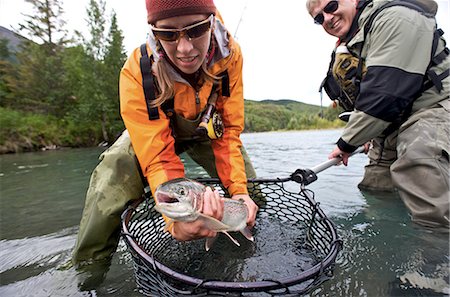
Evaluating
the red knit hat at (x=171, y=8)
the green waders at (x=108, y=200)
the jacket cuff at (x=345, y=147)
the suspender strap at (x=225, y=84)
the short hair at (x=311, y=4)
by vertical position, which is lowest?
the green waders at (x=108, y=200)

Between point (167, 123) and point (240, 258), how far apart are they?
1195 millimetres

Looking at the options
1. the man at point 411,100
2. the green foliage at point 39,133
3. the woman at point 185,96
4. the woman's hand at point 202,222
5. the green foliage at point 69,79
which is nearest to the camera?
the woman's hand at point 202,222

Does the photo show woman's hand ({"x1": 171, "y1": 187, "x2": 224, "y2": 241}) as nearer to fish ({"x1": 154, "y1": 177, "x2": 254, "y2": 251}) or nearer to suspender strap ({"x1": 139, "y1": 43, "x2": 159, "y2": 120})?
fish ({"x1": 154, "y1": 177, "x2": 254, "y2": 251})

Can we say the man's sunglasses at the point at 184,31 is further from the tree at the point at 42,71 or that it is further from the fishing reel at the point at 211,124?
the tree at the point at 42,71

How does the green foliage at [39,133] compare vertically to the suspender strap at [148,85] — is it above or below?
below

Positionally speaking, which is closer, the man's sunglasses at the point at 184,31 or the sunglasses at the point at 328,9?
the man's sunglasses at the point at 184,31

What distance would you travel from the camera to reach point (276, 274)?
192 centimetres

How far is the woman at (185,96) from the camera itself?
186cm

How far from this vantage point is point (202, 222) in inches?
62.3

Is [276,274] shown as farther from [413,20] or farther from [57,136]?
[57,136]

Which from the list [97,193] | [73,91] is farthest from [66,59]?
[97,193]

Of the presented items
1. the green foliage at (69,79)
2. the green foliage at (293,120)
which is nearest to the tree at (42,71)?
the green foliage at (69,79)

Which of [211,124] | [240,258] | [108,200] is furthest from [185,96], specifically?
[240,258]

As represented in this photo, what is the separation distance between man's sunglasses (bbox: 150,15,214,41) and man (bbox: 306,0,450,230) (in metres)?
1.49
